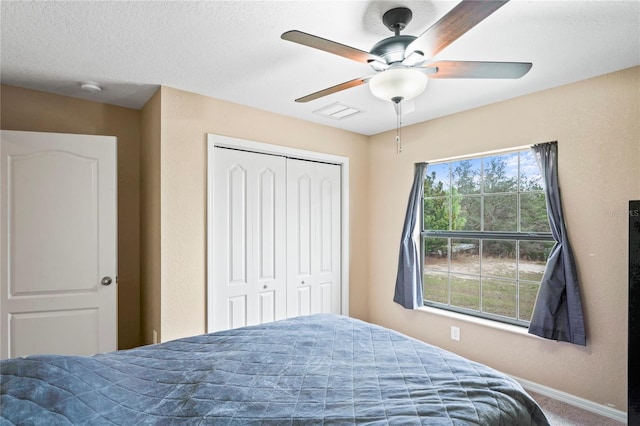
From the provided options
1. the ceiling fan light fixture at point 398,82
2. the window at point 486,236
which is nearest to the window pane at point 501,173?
the window at point 486,236

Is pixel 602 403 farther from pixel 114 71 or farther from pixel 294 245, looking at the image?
pixel 114 71

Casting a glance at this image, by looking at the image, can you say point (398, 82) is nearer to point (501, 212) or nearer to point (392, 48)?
point (392, 48)

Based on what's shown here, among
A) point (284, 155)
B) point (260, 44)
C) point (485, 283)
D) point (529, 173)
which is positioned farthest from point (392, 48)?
point (485, 283)

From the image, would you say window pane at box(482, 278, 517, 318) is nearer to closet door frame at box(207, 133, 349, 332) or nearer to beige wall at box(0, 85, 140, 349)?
closet door frame at box(207, 133, 349, 332)

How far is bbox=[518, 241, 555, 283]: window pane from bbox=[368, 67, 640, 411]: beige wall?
0.92 ft

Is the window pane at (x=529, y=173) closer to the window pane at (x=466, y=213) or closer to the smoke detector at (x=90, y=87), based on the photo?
the window pane at (x=466, y=213)

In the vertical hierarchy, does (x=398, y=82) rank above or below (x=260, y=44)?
below

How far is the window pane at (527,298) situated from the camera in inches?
109

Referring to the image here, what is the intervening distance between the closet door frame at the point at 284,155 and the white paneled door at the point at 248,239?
0.19ft

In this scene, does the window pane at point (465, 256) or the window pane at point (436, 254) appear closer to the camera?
the window pane at point (465, 256)

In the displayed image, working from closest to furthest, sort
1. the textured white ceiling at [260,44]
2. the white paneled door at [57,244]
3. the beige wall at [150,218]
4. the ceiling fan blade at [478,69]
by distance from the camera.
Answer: the ceiling fan blade at [478,69] → the textured white ceiling at [260,44] → the white paneled door at [57,244] → the beige wall at [150,218]

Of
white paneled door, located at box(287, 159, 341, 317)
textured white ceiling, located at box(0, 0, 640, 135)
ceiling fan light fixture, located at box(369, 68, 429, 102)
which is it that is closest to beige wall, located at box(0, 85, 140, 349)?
textured white ceiling, located at box(0, 0, 640, 135)

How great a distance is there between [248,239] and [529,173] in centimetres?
262

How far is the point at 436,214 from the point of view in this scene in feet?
11.5
